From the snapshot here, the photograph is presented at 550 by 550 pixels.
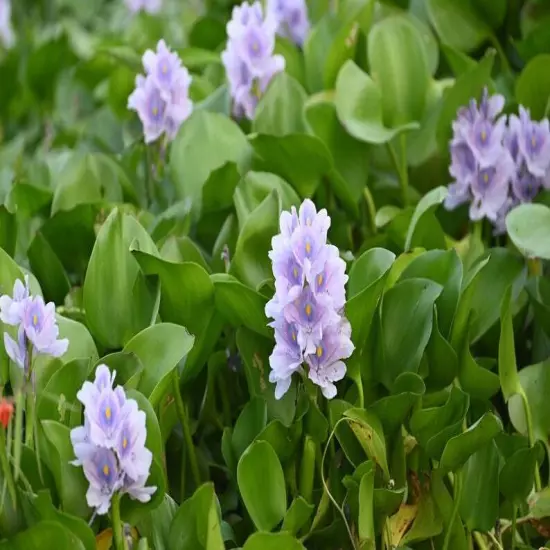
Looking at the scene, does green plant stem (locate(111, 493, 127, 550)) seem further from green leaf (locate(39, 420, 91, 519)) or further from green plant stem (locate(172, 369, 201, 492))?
green plant stem (locate(172, 369, 201, 492))

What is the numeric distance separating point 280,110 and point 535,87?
1.03 ft

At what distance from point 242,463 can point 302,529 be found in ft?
0.37

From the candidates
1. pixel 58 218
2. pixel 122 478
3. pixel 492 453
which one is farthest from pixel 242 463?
pixel 58 218

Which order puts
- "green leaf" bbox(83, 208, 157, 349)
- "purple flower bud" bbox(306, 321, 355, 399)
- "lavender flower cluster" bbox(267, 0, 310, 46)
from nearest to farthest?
1. "purple flower bud" bbox(306, 321, 355, 399)
2. "green leaf" bbox(83, 208, 157, 349)
3. "lavender flower cluster" bbox(267, 0, 310, 46)

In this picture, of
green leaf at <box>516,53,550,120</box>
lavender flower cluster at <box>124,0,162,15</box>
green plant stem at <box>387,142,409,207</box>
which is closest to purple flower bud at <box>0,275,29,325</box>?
green plant stem at <box>387,142,409,207</box>

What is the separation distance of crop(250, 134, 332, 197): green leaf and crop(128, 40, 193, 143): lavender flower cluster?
10 cm

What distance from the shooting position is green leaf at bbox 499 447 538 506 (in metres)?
0.82

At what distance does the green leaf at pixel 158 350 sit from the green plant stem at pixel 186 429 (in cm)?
3

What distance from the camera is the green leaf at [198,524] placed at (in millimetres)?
703

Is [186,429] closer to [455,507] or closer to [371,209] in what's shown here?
[455,507]

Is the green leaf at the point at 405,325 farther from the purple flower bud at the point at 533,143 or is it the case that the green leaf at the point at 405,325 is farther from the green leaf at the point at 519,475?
the purple flower bud at the point at 533,143

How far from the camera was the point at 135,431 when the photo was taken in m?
0.66

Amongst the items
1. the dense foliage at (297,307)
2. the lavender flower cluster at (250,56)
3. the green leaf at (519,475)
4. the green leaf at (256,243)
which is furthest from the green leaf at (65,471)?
the lavender flower cluster at (250,56)

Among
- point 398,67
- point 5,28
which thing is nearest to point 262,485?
point 398,67
